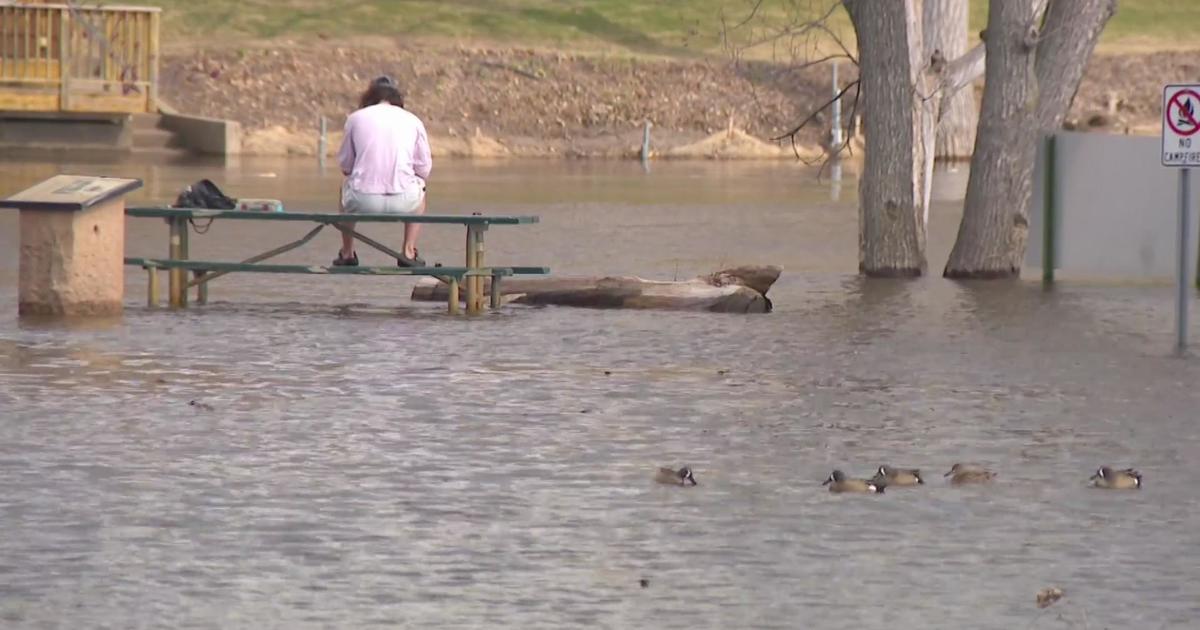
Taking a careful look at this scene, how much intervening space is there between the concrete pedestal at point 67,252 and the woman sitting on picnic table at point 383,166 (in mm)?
2137

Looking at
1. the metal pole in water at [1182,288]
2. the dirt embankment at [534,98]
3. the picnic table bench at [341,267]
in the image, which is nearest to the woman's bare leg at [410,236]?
the picnic table bench at [341,267]

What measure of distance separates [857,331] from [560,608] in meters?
9.74

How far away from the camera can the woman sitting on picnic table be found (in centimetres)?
1972

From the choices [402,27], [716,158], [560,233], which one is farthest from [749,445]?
[402,27]

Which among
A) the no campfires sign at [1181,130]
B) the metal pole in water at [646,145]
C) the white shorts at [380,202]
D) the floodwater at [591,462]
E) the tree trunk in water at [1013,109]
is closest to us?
the floodwater at [591,462]

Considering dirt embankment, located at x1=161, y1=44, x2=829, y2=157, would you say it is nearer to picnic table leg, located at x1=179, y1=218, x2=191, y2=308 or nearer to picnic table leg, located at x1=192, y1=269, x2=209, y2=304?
picnic table leg, located at x1=192, y1=269, x2=209, y2=304

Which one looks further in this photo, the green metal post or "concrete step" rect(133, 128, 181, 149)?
"concrete step" rect(133, 128, 181, 149)

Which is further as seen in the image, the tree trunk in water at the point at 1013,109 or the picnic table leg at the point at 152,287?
the tree trunk in water at the point at 1013,109

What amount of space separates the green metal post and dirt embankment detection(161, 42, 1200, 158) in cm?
3072

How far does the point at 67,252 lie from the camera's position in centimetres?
1773

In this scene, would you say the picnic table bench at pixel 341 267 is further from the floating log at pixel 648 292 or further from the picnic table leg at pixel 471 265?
the floating log at pixel 648 292

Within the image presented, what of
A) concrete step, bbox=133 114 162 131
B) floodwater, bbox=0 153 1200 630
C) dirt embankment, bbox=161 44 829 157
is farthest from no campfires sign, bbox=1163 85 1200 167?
dirt embankment, bbox=161 44 829 157

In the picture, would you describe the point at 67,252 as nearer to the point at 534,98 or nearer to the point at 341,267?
the point at 341,267

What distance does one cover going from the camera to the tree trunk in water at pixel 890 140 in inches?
886
